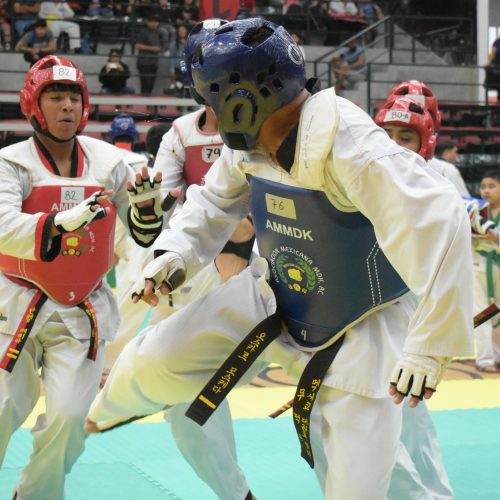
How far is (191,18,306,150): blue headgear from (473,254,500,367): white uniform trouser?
508 centimetres

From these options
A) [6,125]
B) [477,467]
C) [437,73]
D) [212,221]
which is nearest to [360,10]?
[437,73]

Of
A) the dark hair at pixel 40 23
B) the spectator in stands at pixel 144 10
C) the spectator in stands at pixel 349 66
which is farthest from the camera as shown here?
the spectator in stands at pixel 144 10

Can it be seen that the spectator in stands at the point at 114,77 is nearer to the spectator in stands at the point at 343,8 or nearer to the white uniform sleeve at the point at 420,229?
the spectator in stands at the point at 343,8

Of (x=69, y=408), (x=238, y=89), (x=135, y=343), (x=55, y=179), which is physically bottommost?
(x=69, y=408)

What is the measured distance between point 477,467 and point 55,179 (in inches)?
110

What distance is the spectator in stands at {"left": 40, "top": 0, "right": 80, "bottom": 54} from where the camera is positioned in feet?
50.4

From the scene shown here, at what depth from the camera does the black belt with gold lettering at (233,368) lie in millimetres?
3166

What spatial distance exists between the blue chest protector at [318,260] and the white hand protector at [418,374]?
50 centimetres

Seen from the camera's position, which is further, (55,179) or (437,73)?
(437,73)

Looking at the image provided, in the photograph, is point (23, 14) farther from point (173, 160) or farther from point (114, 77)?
point (173, 160)

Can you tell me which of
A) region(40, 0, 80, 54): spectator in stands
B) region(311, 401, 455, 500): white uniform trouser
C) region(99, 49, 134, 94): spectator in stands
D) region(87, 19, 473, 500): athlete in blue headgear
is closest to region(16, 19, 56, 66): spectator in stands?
region(40, 0, 80, 54): spectator in stands

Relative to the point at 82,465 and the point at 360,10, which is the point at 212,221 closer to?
the point at 82,465

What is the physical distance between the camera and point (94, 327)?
4.37m

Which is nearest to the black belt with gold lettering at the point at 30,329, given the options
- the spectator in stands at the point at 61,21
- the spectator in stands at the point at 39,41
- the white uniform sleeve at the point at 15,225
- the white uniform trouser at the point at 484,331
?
the white uniform sleeve at the point at 15,225
